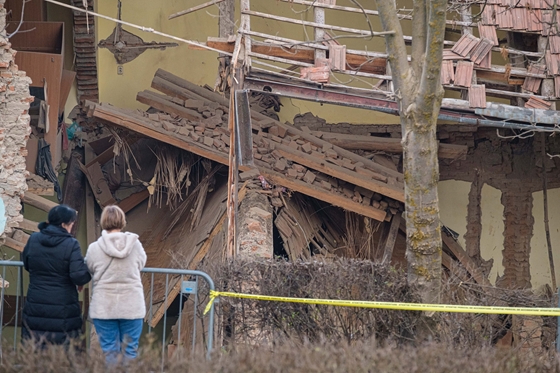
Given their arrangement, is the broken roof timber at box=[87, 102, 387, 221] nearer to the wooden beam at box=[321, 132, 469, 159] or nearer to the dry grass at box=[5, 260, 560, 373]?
the wooden beam at box=[321, 132, 469, 159]

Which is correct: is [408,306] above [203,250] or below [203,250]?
below

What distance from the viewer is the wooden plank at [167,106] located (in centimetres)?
1216

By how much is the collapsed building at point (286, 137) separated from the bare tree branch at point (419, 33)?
0.76 meters

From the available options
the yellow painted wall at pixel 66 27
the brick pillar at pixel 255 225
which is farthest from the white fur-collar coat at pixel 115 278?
the yellow painted wall at pixel 66 27

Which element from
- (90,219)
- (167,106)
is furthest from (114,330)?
(90,219)

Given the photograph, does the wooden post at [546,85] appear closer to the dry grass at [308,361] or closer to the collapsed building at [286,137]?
the collapsed building at [286,137]

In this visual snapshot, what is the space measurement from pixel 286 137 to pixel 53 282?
7.13 m

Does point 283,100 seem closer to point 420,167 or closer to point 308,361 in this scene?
point 420,167

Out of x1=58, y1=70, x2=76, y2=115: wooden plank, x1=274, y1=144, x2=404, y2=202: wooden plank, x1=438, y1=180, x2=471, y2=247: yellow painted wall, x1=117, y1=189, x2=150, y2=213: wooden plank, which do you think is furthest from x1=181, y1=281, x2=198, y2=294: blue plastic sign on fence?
x1=438, y1=180, x2=471, y2=247: yellow painted wall

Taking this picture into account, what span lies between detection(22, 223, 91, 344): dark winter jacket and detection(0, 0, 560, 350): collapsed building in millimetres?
3463

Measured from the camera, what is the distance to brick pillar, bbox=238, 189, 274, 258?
954 centimetres

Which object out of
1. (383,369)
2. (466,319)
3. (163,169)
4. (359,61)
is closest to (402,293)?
(466,319)

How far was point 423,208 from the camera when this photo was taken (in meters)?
7.16

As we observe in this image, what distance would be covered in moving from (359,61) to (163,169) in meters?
3.75
